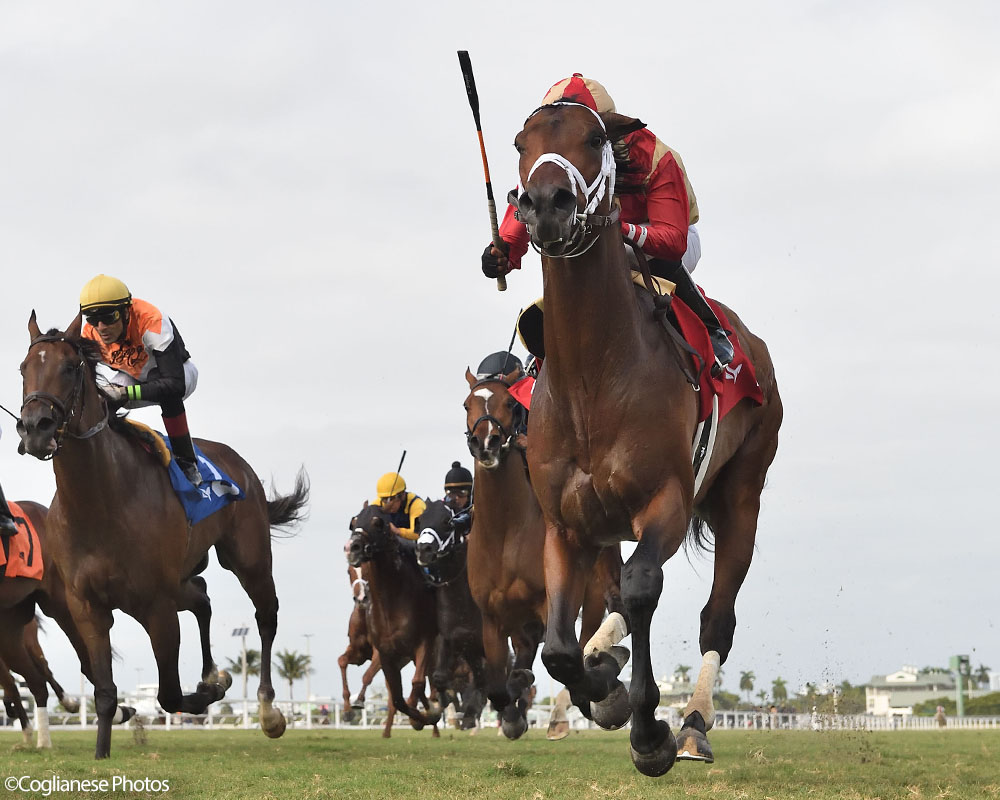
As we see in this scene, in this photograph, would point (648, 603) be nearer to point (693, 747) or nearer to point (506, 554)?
point (693, 747)

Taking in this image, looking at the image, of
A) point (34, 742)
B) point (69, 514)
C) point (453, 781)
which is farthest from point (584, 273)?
point (34, 742)

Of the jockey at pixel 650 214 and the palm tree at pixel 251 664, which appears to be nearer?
the jockey at pixel 650 214

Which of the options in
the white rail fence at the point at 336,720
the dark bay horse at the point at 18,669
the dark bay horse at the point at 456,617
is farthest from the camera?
the white rail fence at the point at 336,720

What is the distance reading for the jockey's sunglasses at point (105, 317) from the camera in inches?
459

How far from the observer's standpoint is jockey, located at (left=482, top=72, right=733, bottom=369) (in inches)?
285

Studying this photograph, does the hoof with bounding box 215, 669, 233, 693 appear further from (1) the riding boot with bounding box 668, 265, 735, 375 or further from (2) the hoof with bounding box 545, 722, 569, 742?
(1) the riding boot with bounding box 668, 265, 735, 375

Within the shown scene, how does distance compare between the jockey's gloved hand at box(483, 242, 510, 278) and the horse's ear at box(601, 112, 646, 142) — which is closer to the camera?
the horse's ear at box(601, 112, 646, 142)

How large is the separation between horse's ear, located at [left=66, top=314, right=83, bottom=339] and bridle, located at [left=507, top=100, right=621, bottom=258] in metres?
5.73

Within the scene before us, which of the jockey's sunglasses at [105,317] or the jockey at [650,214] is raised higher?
the jockey's sunglasses at [105,317]

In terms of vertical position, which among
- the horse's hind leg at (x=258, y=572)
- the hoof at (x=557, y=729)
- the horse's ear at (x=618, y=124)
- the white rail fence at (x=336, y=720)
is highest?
the horse's ear at (x=618, y=124)

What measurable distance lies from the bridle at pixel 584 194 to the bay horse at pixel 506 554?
249 inches

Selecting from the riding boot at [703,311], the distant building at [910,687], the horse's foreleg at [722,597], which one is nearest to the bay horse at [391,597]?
the horse's foreleg at [722,597]

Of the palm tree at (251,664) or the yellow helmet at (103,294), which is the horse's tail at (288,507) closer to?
the yellow helmet at (103,294)

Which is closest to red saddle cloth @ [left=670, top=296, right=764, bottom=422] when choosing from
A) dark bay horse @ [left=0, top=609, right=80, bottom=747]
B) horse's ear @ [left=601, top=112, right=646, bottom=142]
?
horse's ear @ [left=601, top=112, right=646, bottom=142]
